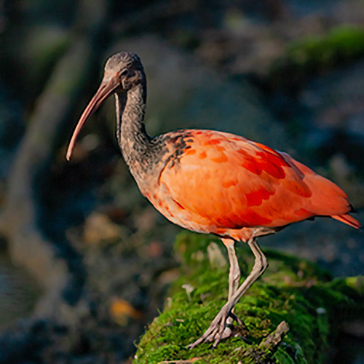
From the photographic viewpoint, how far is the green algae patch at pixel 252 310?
427 cm

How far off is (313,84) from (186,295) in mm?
8726

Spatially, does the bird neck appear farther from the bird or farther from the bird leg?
the bird leg

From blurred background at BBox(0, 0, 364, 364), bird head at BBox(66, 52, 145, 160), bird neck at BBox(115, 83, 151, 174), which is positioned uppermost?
bird head at BBox(66, 52, 145, 160)

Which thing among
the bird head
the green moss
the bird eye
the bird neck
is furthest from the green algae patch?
the green moss

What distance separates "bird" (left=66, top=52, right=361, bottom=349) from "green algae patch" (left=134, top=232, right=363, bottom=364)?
0.67 ft

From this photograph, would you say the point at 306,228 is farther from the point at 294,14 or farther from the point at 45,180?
the point at 294,14

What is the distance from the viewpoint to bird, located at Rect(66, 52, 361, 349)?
4.38 metres

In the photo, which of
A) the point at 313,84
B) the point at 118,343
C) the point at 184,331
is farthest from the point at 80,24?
the point at 184,331

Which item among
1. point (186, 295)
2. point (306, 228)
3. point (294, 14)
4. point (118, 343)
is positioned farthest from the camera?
point (294, 14)

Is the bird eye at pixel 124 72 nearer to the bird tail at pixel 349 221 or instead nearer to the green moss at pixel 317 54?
the bird tail at pixel 349 221

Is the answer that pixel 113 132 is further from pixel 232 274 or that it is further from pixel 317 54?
pixel 232 274

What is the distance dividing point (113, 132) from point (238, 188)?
264 inches

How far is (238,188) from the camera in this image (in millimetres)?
4395

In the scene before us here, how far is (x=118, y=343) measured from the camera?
6996 millimetres
